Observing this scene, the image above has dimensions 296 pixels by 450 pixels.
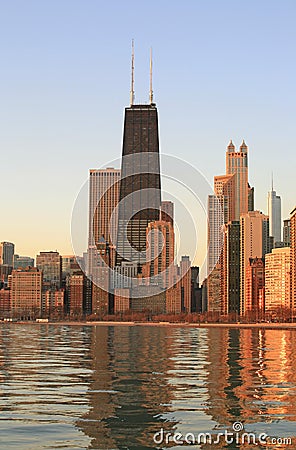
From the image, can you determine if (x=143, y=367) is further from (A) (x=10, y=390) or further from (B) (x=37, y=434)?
(B) (x=37, y=434)

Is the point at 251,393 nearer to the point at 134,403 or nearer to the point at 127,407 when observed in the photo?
the point at 134,403

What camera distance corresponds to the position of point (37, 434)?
1341 inches

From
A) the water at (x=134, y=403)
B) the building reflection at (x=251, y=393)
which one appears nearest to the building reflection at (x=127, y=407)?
the water at (x=134, y=403)

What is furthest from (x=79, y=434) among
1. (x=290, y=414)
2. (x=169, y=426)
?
(x=290, y=414)

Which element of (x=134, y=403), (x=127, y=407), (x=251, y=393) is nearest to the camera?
(x=127, y=407)

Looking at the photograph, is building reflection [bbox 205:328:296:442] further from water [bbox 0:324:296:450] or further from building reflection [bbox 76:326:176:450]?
building reflection [bbox 76:326:176:450]

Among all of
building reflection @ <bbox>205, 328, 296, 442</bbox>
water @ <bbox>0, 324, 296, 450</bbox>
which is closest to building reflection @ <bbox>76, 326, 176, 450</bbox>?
water @ <bbox>0, 324, 296, 450</bbox>

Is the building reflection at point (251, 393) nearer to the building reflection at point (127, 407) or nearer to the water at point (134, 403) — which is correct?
the water at point (134, 403)

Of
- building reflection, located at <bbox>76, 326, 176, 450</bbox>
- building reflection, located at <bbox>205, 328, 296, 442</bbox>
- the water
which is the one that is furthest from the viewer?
building reflection, located at <bbox>205, 328, 296, 442</bbox>

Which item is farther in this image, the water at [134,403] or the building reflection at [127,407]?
the water at [134,403]

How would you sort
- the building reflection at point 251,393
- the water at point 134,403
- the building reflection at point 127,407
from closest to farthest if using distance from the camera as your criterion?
the building reflection at point 127,407 → the water at point 134,403 → the building reflection at point 251,393

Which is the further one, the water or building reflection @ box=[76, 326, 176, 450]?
the water

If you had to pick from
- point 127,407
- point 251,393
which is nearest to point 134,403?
point 127,407

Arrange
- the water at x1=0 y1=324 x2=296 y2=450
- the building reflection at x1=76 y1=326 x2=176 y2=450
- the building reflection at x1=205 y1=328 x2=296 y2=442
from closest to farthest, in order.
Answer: the building reflection at x1=76 y1=326 x2=176 y2=450, the water at x1=0 y1=324 x2=296 y2=450, the building reflection at x1=205 y1=328 x2=296 y2=442
